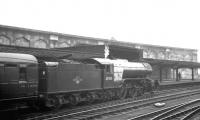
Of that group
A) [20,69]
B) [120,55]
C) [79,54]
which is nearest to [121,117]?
[20,69]

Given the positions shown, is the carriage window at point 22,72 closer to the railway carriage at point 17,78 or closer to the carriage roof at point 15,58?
the railway carriage at point 17,78

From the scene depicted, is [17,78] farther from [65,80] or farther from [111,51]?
[111,51]

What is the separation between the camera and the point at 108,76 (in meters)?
17.5

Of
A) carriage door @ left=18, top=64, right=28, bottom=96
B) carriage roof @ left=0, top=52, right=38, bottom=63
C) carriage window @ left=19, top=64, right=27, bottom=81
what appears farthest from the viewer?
carriage window @ left=19, top=64, right=27, bottom=81

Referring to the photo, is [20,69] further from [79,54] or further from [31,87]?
[79,54]

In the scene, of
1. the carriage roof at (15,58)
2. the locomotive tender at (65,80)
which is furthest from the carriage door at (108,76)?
the carriage roof at (15,58)

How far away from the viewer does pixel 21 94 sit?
11438 millimetres

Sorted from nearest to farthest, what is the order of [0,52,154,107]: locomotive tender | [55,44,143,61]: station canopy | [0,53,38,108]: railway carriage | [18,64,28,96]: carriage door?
1. [0,53,38,108]: railway carriage
2. [0,52,154,107]: locomotive tender
3. [18,64,28,96]: carriage door
4. [55,44,143,61]: station canopy

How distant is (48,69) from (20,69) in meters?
1.71

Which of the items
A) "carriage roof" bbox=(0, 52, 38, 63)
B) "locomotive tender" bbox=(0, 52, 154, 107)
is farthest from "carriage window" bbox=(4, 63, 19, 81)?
"carriage roof" bbox=(0, 52, 38, 63)

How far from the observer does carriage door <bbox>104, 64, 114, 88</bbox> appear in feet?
56.7

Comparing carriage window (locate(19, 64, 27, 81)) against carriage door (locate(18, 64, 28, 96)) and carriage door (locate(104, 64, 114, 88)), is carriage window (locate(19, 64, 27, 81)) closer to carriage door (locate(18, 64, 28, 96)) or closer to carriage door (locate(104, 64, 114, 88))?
carriage door (locate(18, 64, 28, 96))

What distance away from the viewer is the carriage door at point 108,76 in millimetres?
17281

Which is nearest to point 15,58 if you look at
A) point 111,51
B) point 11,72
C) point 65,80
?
point 11,72
